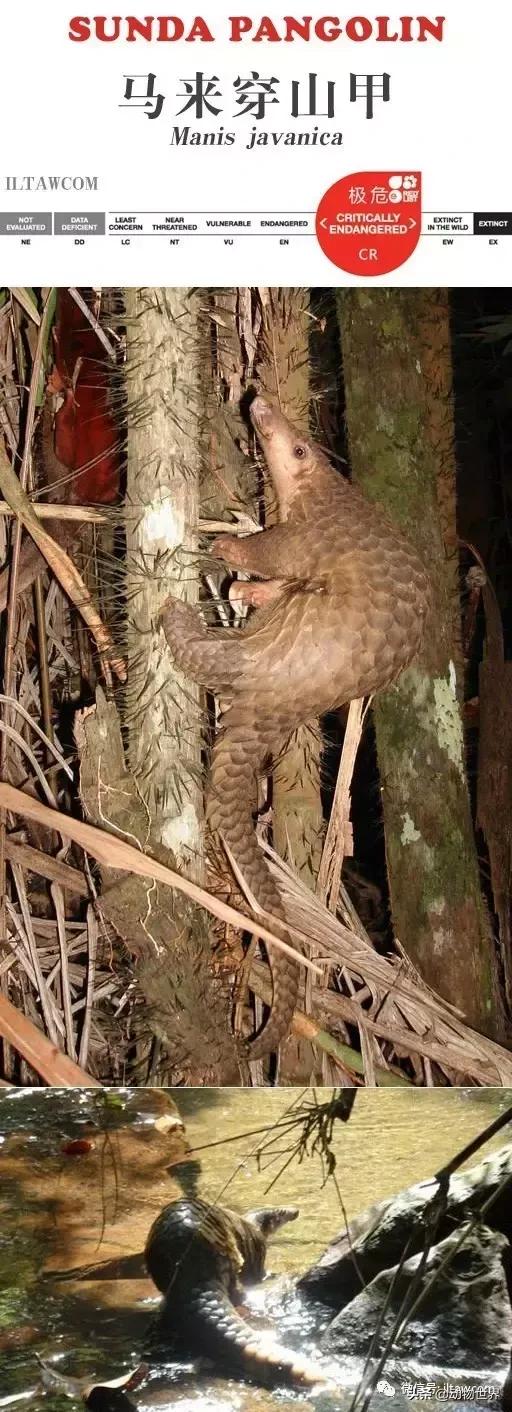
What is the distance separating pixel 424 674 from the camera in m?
1.25

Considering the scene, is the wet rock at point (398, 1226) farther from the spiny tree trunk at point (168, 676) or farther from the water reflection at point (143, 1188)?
the spiny tree trunk at point (168, 676)

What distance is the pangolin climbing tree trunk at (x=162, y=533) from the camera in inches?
47.5

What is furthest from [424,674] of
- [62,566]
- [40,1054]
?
[40,1054]

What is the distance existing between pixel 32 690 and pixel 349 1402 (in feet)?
2.56
